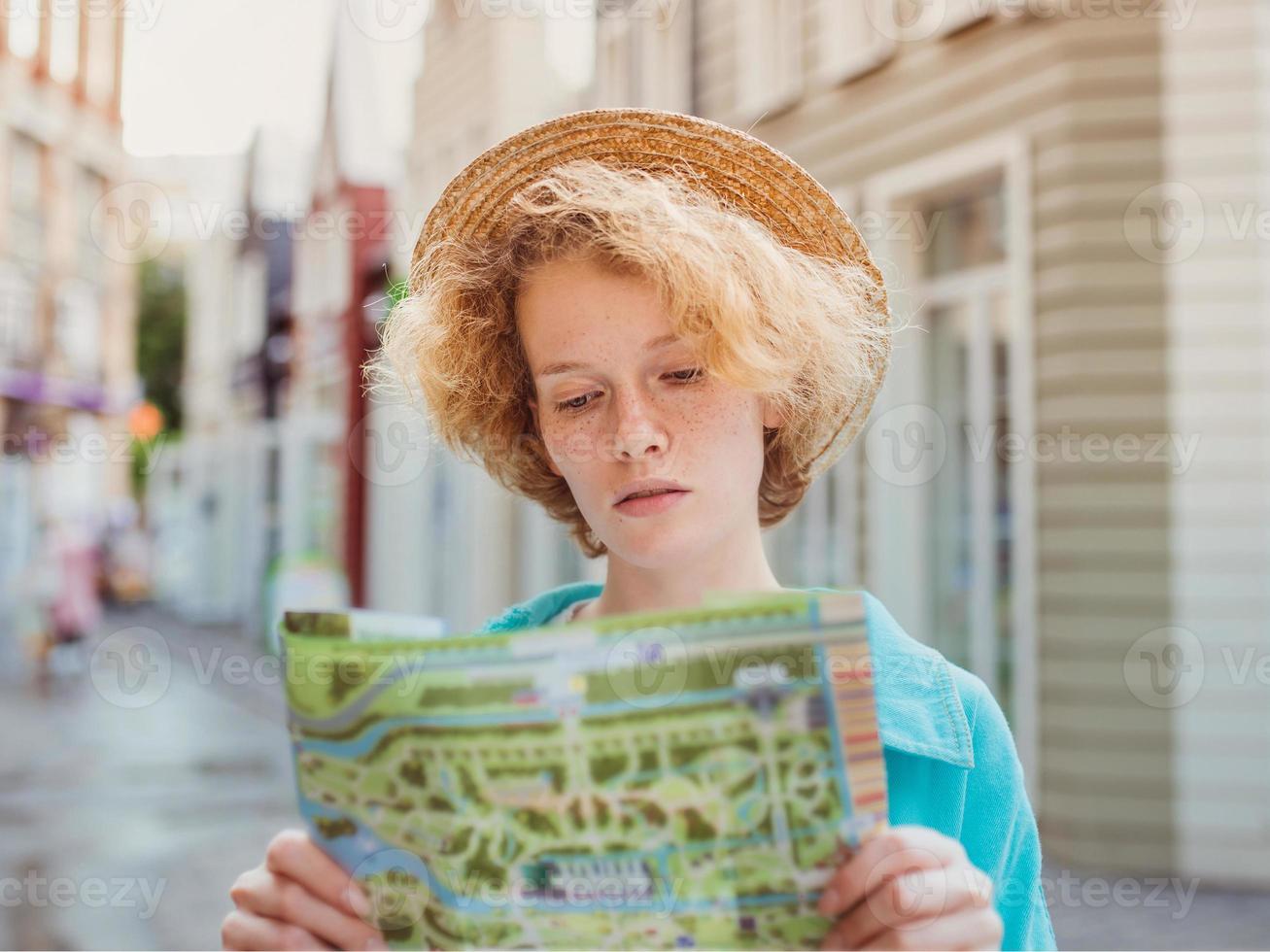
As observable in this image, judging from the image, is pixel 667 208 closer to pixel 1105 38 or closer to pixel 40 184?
pixel 1105 38

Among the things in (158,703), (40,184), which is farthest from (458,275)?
(40,184)

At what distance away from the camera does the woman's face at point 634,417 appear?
4.17ft

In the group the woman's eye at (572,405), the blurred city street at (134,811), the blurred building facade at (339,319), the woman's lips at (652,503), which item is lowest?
the blurred city street at (134,811)

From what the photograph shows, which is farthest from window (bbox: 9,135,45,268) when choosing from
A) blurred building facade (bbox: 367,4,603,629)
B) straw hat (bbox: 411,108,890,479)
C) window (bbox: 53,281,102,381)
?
straw hat (bbox: 411,108,890,479)

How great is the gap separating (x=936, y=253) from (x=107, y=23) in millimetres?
20289

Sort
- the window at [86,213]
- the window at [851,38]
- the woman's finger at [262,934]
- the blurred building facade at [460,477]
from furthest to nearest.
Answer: the window at [86,213], the blurred building facade at [460,477], the window at [851,38], the woman's finger at [262,934]

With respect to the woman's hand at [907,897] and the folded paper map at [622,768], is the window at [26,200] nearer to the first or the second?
the folded paper map at [622,768]

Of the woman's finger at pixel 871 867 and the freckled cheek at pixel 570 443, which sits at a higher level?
the freckled cheek at pixel 570 443

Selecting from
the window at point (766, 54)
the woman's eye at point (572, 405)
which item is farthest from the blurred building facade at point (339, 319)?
the woman's eye at point (572, 405)

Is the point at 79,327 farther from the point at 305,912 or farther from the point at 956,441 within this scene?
the point at 305,912

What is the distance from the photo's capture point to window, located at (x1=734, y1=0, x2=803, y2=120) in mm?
7680

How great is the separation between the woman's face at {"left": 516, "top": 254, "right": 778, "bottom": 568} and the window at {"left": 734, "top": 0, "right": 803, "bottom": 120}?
6717mm

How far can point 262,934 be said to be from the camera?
3.38 feet

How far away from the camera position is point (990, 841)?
1248mm
